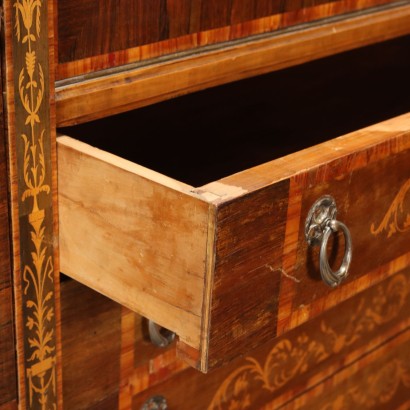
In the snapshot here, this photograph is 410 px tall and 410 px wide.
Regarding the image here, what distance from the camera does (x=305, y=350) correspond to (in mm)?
1291

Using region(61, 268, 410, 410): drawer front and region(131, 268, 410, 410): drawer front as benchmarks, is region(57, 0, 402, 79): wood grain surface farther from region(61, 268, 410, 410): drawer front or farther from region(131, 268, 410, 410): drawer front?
region(131, 268, 410, 410): drawer front

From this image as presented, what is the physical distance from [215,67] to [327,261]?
25 cm

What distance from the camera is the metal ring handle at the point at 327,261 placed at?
2.90 feet

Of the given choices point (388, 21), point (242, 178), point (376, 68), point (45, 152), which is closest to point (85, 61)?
point (45, 152)

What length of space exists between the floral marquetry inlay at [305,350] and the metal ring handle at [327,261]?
0.30 m

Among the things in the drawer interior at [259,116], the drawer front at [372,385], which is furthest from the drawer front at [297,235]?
the drawer front at [372,385]

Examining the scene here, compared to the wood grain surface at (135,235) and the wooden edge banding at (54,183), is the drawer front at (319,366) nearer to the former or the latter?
the wooden edge banding at (54,183)

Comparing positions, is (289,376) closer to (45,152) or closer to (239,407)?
(239,407)

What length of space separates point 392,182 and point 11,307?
373 mm

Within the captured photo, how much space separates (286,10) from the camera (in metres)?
1.11

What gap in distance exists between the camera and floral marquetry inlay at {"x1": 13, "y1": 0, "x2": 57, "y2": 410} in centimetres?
85

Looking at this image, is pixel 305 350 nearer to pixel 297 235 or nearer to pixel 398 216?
pixel 398 216

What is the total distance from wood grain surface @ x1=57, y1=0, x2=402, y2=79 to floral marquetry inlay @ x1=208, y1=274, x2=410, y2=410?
392 mm

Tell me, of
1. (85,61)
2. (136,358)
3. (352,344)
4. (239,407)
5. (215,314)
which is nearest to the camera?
(215,314)
